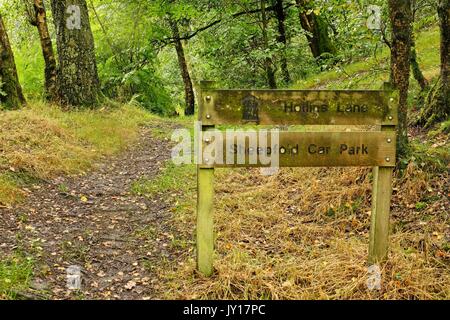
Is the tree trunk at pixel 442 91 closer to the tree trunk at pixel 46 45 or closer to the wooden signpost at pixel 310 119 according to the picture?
the wooden signpost at pixel 310 119

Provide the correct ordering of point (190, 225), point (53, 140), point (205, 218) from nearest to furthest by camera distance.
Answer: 1. point (205, 218)
2. point (190, 225)
3. point (53, 140)

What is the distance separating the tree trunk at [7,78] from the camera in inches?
370

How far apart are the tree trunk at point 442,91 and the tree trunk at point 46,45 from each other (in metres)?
7.95

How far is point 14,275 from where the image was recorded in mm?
4195

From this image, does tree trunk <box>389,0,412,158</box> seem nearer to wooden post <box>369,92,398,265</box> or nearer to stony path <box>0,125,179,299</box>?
wooden post <box>369,92,398,265</box>

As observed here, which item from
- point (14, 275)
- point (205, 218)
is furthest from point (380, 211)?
point (14, 275)

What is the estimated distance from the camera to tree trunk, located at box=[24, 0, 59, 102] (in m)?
10.8

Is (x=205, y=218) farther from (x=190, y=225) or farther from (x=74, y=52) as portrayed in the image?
(x=74, y=52)

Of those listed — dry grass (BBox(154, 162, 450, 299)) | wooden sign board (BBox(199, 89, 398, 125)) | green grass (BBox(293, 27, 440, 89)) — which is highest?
green grass (BBox(293, 27, 440, 89))

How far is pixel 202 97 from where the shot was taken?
13.6 feet

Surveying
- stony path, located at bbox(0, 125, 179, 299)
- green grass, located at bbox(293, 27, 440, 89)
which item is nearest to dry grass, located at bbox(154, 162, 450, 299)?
stony path, located at bbox(0, 125, 179, 299)

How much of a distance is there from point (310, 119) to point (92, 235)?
2909mm

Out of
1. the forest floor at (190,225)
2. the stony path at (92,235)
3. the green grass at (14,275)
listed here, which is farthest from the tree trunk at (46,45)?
the green grass at (14,275)

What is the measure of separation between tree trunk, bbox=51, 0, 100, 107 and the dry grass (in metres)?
5.11
